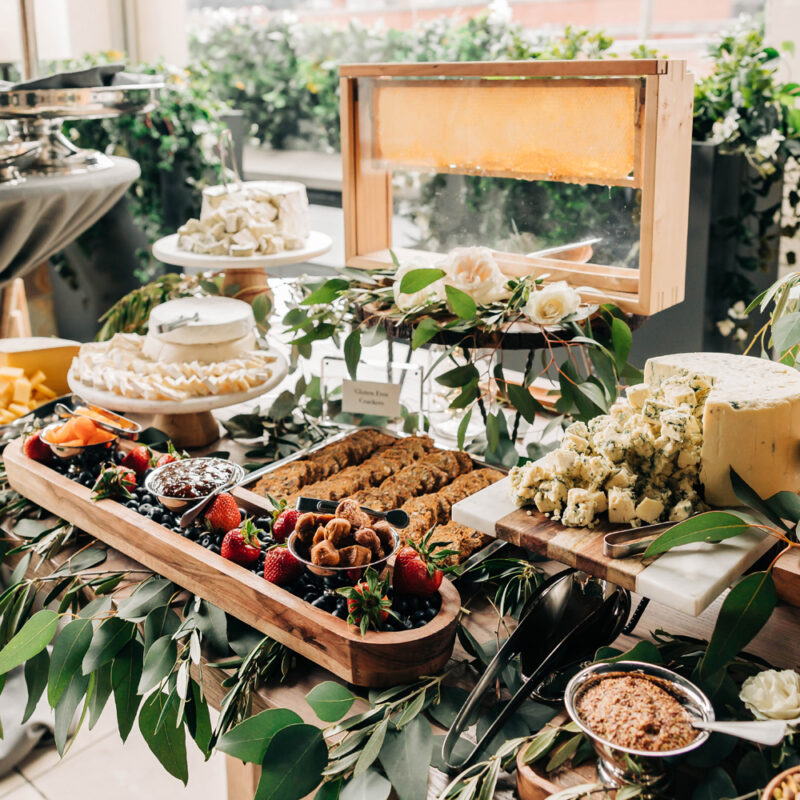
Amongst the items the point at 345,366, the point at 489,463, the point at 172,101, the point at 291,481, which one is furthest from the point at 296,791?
the point at 172,101

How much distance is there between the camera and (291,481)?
50.9 inches

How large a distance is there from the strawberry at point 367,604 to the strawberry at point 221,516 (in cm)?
29

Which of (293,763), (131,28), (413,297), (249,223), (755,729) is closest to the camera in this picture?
(755,729)

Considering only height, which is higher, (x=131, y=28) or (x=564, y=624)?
(x=131, y=28)

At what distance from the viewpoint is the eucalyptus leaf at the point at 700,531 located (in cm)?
83

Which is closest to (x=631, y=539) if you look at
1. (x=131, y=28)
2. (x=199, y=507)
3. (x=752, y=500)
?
(x=752, y=500)

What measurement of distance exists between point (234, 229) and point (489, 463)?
2.83 ft

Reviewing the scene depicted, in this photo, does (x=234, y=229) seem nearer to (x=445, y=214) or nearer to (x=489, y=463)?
(x=445, y=214)

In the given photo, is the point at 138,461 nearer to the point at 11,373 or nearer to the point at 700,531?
the point at 11,373

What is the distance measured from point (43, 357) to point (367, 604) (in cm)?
131

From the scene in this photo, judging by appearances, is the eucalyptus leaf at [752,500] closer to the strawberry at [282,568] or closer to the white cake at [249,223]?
the strawberry at [282,568]

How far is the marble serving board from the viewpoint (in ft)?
2.67

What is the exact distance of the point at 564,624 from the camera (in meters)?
0.96

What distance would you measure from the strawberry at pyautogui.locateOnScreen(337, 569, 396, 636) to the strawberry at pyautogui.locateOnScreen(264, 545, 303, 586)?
4.3 inches
